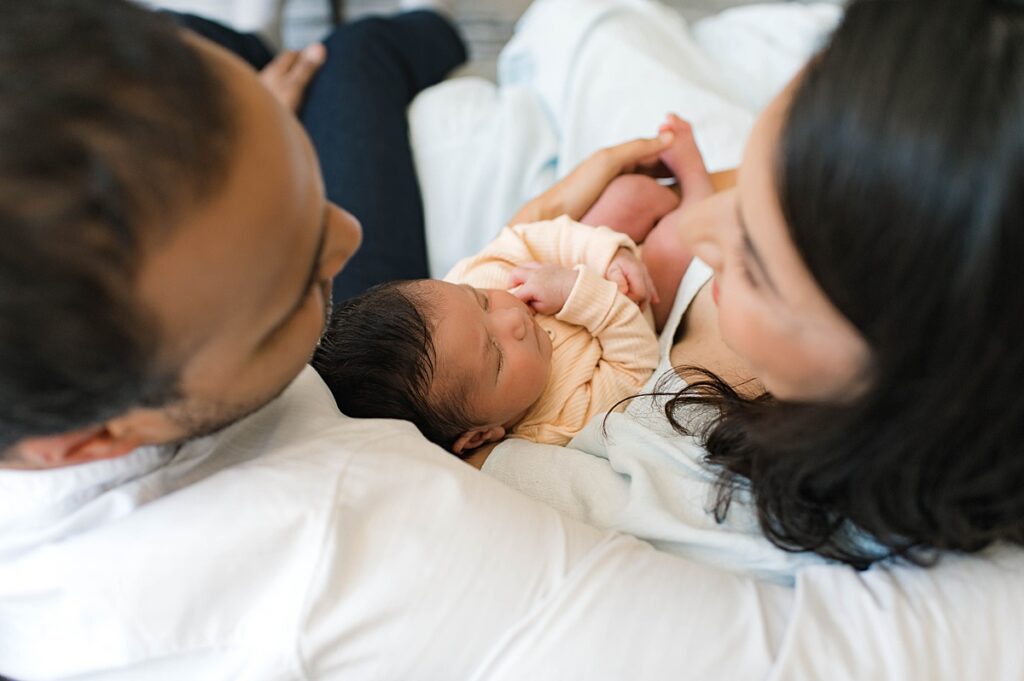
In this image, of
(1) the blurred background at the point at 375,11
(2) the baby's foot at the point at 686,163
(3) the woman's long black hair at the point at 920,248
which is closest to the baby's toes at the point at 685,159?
(2) the baby's foot at the point at 686,163

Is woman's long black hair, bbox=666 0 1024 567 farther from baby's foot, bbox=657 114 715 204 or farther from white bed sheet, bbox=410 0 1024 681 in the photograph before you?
white bed sheet, bbox=410 0 1024 681

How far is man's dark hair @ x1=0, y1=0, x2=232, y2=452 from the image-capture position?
1.34 ft

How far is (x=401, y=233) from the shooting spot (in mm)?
1253

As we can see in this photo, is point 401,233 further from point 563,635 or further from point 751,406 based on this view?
point 563,635

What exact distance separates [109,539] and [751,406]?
57cm

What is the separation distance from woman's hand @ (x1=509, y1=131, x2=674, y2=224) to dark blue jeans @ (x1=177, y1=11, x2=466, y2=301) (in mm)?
203

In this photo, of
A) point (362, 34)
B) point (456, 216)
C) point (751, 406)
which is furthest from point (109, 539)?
point (362, 34)

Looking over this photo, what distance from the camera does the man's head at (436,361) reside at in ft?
2.88

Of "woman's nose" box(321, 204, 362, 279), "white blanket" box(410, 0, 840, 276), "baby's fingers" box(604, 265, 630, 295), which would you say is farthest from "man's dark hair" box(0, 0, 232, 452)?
"white blanket" box(410, 0, 840, 276)

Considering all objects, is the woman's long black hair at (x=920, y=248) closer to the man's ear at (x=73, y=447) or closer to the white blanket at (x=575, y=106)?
the man's ear at (x=73, y=447)

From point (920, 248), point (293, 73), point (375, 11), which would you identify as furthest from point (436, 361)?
point (375, 11)

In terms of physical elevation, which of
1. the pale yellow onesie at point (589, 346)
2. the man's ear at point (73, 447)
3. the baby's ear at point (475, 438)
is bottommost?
the baby's ear at point (475, 438)

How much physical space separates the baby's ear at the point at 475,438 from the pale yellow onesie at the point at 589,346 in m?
0.03

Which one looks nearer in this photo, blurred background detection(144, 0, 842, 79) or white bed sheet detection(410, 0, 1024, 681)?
white bed sheet detection(410, 0, 1024, 681)
